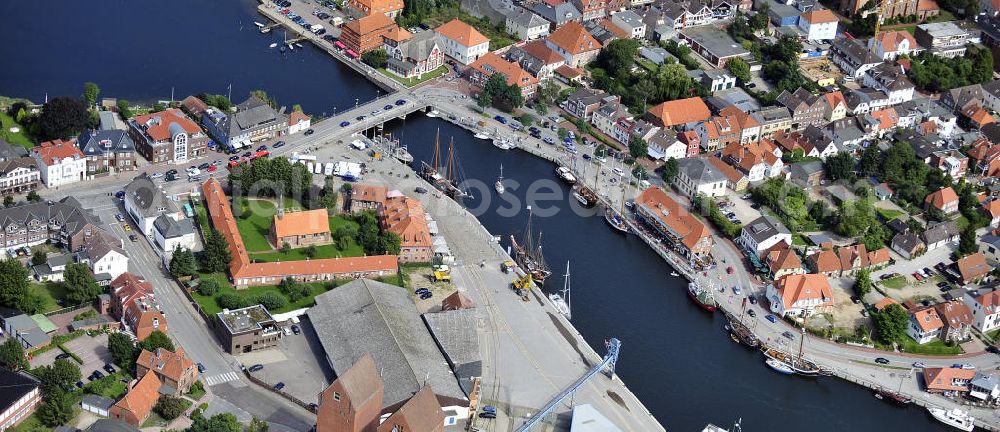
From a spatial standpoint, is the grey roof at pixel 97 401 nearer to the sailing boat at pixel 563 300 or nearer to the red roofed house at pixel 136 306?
the red roofed house at pixel 136 306

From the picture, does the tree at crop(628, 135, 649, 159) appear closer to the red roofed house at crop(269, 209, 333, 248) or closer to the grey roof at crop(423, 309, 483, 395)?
the red roofed house at crop(269, 209, 333, 248)

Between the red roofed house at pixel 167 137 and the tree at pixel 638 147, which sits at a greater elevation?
the red roofed house at pixel 167 137

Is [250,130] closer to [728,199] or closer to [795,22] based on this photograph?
[728,199]

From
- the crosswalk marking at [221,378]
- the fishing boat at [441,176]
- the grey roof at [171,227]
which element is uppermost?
the grey roof at [171,227]

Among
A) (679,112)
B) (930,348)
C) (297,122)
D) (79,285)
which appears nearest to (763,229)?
(930,348)

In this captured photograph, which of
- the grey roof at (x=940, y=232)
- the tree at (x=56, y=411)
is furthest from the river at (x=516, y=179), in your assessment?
the tree at (x=56, y=411)

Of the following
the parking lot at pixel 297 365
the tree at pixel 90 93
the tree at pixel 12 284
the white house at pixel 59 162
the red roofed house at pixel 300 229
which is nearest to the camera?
the parking lot at pixel 297 365

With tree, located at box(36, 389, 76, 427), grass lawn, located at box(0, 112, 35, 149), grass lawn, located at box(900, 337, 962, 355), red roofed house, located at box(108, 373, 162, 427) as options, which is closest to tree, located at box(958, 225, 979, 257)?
grass lawn, located at box(900, 337, 962, 355)

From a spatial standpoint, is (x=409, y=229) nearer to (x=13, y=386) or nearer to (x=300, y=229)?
(x=300, y=229)
